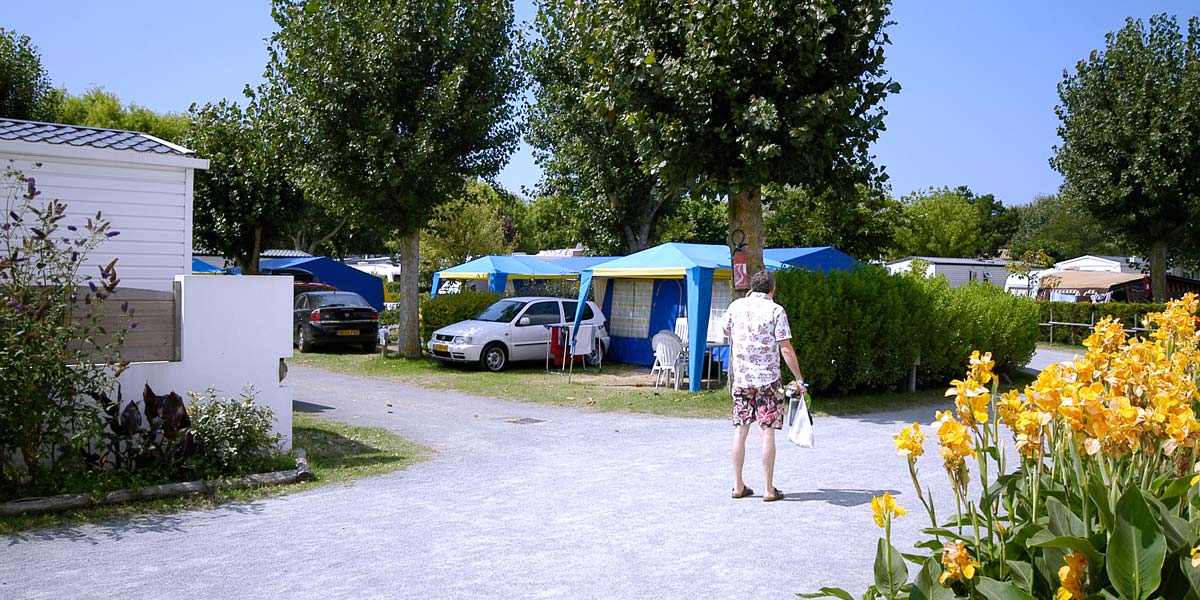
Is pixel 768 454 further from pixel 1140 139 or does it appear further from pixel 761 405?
pixel 1140 139

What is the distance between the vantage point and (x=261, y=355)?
8.45 m

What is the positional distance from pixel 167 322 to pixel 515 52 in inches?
491

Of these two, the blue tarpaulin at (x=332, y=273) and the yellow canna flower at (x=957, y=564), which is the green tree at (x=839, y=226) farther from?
the yellow canna flower at (x=957, y=564)

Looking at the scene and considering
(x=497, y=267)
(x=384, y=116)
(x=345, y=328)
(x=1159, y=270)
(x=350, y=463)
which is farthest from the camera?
(x=1159, y=270)

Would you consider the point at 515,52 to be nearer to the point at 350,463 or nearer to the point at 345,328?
the point at 345,328

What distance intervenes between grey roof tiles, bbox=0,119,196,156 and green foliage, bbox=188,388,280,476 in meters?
3.45

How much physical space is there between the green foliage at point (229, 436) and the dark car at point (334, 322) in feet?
45.7

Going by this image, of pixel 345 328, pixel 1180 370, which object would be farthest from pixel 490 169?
pixel 1180 370

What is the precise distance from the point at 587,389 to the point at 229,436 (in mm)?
8099

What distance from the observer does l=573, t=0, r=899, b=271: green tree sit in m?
12.0

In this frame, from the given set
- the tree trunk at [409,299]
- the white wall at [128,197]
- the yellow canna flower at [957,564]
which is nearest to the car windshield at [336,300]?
the tree trunk at [409,299]

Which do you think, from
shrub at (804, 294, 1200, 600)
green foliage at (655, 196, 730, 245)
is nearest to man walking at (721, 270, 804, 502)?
shrub at (804, 294, 1200, 600)

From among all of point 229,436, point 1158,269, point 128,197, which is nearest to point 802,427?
point 229,436

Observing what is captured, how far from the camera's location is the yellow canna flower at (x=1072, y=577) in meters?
2.88
